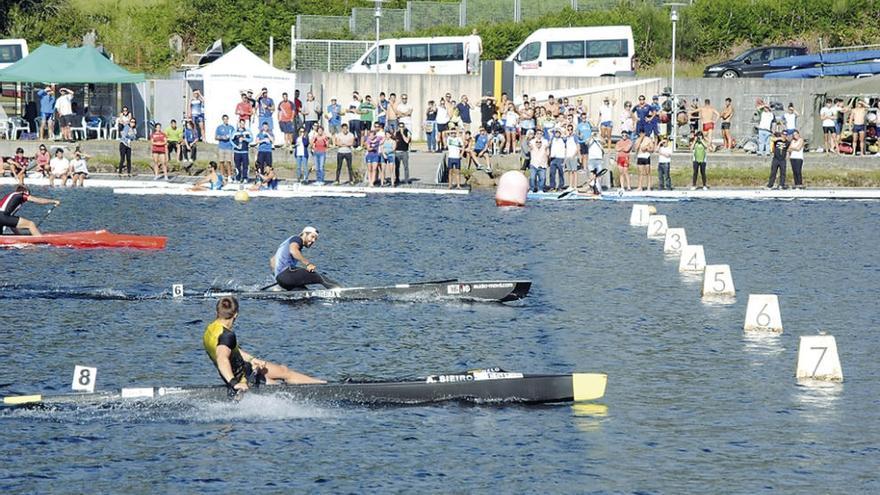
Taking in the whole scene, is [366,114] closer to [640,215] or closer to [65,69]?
[65,69]

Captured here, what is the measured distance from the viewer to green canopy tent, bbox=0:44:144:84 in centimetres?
5288

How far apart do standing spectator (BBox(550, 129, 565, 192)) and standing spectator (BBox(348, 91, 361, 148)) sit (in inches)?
305

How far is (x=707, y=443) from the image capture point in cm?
1877

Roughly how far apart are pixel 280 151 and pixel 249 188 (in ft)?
17.9

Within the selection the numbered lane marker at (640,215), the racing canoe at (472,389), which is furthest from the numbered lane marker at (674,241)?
the racing canoe at (472,389)

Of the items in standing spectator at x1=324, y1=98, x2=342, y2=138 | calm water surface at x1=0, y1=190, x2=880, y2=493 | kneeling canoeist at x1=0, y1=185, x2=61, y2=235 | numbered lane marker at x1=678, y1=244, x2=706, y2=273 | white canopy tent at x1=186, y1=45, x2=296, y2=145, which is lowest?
calm water surface at x1=0, y1=190, x2=880, y2=493

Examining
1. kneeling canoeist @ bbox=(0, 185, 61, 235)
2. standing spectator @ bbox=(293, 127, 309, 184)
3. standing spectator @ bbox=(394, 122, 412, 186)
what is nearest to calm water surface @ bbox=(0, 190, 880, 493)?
kneeling canoeist @ bbox=(0, 185, 61, 235)

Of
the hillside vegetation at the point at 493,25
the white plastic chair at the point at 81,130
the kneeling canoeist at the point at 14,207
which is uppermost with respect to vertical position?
the hillside vegetation at the point at 493,25

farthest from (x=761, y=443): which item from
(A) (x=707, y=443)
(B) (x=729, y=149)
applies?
(B) (x=729, y=149)

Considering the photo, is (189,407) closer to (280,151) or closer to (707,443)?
(707,443)

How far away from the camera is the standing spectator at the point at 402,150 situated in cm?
4812

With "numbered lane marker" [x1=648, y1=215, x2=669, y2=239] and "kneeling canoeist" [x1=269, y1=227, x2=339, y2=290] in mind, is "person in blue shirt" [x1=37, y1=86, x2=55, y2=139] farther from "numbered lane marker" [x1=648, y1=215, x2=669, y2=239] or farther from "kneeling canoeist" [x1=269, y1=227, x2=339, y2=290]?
"kneeling canoeist" [x1=269, y1=227, x2=339, y2=290]

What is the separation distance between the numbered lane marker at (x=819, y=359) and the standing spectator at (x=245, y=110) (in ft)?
103

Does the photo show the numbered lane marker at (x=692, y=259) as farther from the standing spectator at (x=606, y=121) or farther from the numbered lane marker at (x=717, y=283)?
the standing spectator at (x=606, y=121)
